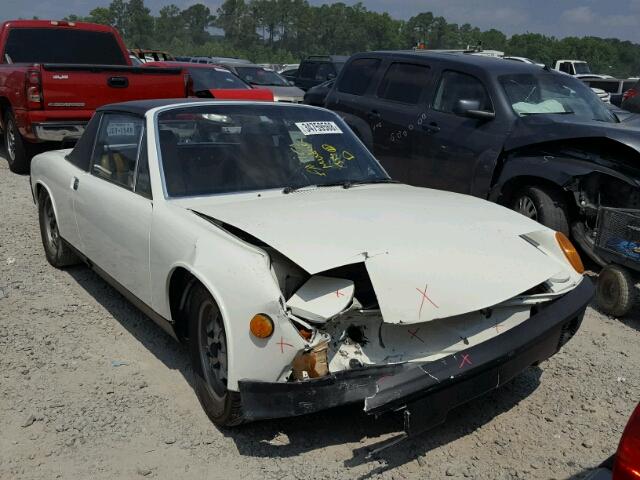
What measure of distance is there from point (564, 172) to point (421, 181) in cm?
172

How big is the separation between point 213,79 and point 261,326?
10989mm

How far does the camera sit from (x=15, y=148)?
9438 mm

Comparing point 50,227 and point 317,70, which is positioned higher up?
point 50,227

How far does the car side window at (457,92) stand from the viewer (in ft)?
22.1

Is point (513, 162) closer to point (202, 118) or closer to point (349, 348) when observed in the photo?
point (202, 118)

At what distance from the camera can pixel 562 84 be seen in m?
7.06

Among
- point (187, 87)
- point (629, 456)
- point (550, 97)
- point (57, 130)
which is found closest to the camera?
point (629, 456)

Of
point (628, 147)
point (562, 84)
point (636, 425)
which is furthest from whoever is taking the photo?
point (562, 84)

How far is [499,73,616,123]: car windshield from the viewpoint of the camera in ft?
21.8

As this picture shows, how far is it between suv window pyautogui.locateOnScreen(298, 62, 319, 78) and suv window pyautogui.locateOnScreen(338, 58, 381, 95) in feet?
44.2

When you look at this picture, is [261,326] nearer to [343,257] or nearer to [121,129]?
[343,257]

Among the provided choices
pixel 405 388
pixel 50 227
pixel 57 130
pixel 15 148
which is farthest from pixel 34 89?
pixel 405 388

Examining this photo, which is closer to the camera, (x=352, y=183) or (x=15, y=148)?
(x=352, y=183)

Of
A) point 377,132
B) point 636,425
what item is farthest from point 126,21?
point 636,425
